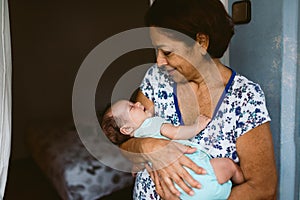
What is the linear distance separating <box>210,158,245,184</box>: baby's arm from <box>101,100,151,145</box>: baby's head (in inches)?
14.3

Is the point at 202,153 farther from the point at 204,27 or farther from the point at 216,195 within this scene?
the point at 204,27

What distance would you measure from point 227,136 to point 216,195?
0.67ft

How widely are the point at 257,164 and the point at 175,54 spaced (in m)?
0.46

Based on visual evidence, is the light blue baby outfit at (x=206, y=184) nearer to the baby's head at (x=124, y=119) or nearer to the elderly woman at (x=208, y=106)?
the elderly woman at (x=208, y=106)

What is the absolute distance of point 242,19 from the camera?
47.5 inches

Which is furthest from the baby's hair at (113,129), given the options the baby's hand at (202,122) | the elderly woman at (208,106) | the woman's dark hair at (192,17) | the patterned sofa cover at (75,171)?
the patterned sofa cover at (75,171)

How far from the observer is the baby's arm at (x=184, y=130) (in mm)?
1039

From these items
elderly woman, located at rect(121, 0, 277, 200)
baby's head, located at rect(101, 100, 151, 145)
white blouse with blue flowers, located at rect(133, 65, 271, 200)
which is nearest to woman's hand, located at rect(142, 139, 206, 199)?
elderly woman, located at rect(121, 0, 277, 200)

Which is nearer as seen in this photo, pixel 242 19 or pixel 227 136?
pixel 227 136

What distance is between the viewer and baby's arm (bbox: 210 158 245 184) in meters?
0.96

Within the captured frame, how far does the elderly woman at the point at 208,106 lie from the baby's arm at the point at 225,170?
2 cm

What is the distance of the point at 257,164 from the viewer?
94 centimetres

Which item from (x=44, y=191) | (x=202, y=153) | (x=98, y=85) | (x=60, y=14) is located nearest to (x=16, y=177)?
(x=44, y=191)

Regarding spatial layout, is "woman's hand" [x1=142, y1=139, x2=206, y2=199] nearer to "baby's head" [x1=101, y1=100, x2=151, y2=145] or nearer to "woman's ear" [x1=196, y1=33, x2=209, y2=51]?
"baby's head" [x1=101, y1=100, x2=151, y2=145]
